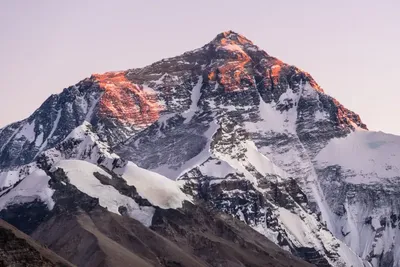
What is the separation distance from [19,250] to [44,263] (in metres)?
5.62

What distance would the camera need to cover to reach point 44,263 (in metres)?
169

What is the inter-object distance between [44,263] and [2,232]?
8446 mm

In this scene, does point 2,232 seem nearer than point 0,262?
No

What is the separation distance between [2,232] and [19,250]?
13.9ft

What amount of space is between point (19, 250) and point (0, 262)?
364 inches

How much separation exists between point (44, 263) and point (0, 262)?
1378cm

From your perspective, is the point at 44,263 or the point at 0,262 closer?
the point at 0,262

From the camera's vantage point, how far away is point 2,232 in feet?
546

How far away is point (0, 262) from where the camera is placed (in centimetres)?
15588

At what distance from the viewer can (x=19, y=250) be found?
16500cm

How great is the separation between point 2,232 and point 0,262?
11.3m
